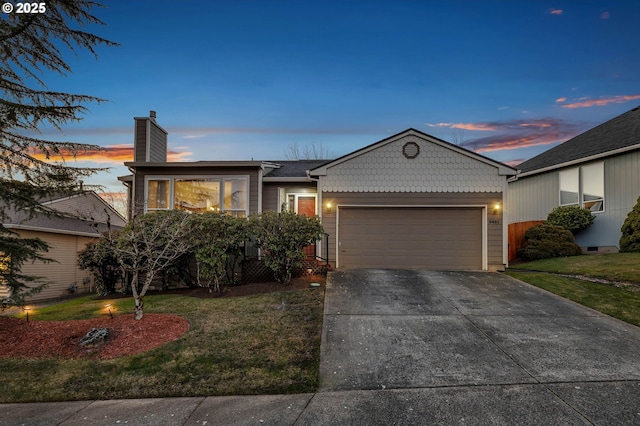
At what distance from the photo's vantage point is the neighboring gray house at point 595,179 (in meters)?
11.2

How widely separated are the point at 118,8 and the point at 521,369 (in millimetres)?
13522

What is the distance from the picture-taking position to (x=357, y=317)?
Result: 19.8 ft

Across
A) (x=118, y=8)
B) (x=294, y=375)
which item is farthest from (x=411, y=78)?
(x=294, y=375)

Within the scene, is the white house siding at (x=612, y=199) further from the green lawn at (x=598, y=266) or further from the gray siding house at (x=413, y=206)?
the green lawn at (x=598, y=266)

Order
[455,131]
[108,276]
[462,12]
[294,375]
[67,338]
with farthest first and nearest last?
[455,131], [462,12], [108,276], [67,338], [294,375]

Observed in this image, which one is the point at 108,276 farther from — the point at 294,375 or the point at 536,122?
the point at 536,122

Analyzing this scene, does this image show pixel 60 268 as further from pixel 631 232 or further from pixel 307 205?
pixel 631 232

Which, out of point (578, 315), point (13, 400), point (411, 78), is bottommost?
point (13, 400)

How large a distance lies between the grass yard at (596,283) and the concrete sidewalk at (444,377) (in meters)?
0.66

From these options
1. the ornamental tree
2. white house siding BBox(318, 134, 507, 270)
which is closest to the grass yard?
white house siding BBox(318, 134, 507, 270)

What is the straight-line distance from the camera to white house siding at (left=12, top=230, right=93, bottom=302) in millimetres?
13438

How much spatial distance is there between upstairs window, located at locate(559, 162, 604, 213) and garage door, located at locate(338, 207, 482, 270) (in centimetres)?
569

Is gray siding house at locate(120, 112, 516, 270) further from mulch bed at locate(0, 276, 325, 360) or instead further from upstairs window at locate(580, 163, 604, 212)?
mulch bed at locate(0, 276, 325, 360)

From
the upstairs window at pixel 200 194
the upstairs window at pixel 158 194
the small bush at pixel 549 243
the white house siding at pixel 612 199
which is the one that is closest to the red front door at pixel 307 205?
the upstairs window at pixel 200 194
